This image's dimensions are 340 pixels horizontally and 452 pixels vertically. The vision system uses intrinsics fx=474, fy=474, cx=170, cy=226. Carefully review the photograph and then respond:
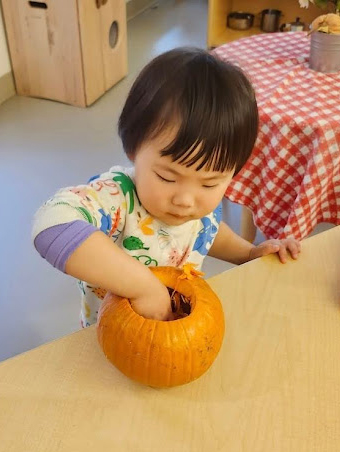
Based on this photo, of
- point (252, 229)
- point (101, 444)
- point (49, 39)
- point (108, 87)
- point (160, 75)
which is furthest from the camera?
point (108, 87)

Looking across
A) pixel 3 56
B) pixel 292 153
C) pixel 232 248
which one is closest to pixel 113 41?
pixel 3 56

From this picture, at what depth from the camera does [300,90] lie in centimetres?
144

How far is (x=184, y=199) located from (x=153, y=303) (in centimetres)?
15

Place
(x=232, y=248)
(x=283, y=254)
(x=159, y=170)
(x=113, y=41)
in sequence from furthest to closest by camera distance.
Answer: (x=113, y=41), (x=232, y=248), (x=283, y=254), (x=159, y=170)

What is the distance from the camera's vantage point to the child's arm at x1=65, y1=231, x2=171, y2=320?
0.52 m

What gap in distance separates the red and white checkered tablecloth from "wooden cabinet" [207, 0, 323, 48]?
179 cm

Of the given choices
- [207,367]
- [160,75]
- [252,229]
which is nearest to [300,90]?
[252,229]

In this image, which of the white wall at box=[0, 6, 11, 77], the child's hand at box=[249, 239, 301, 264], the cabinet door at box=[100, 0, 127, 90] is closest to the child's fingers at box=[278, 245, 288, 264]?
the child's hand at box=[249, 239, 301, 264]

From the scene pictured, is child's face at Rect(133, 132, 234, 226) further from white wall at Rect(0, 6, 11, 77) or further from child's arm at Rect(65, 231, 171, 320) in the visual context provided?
white wall at Rect(0, 6, 11, 77)

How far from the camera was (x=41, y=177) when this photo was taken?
2.17 meters

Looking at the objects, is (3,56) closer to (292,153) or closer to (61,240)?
Result: (292,153)

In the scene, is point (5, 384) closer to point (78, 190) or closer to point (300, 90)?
point (78, 190)

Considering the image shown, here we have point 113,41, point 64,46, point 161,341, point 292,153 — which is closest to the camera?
point 161,341

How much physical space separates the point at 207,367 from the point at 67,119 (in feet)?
7.67
